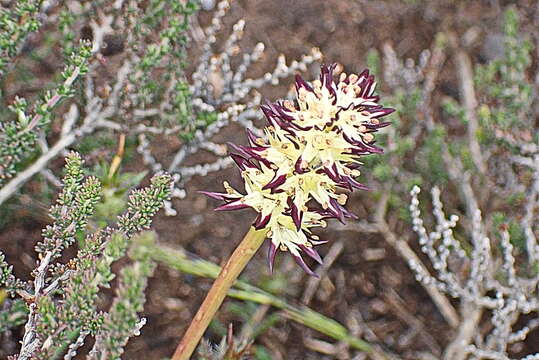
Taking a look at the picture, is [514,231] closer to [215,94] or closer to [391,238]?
[391,238]

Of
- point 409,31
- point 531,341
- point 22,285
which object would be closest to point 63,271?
point 22,285

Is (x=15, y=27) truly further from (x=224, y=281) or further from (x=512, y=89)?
(x=512, y=89)

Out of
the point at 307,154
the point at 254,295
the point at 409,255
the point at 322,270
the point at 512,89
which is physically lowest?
the point at 254,295

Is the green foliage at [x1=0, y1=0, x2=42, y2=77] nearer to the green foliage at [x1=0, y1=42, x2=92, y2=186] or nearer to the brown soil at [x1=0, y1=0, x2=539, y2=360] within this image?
the green foliage at [x1=0, y1=42, x2=92, y2=186]

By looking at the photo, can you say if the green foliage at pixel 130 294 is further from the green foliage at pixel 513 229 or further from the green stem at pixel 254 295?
the green foliage at pixel 513 229

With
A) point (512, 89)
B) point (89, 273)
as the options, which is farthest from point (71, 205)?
point (512, 89)

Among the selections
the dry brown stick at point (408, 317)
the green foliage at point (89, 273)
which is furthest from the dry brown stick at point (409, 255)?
the green foliage at point (89, 273)
